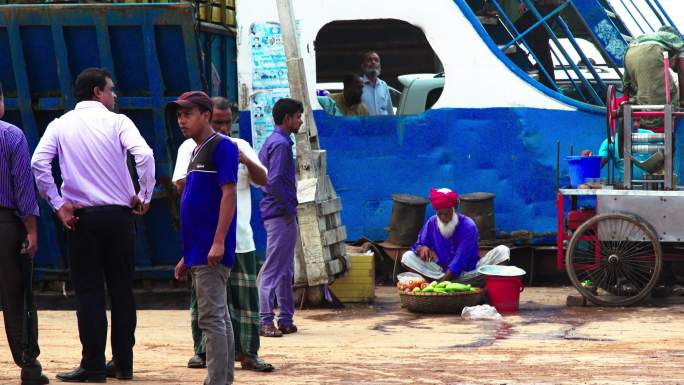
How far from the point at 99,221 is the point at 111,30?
12.3 feet

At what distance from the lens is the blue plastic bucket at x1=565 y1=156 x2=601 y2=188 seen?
12477 millimetres

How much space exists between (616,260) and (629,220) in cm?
38

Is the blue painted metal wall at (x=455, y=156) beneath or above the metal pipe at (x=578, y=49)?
beneath

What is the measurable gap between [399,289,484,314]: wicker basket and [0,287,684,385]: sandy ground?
0.12 metres

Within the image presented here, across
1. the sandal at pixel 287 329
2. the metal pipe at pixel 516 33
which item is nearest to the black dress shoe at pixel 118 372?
the sandal at pixel 287 329

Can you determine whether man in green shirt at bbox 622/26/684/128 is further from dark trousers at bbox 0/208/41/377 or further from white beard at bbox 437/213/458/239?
dark trousers at bbox 0/208/41/377

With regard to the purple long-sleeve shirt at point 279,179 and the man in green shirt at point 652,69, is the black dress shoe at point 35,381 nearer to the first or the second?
the purple long-sleeve shirt at point 279,179

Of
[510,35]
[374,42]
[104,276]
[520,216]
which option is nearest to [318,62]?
[374,42]

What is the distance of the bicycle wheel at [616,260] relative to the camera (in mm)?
12062

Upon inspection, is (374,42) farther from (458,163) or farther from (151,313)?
(151,313)

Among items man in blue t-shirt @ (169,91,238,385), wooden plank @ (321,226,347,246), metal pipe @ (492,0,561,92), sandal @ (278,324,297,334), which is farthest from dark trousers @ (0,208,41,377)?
metal pipe @ (492,0,561,92)

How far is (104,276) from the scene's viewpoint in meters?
8.37

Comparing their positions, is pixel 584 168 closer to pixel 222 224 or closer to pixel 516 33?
pixel 516 33

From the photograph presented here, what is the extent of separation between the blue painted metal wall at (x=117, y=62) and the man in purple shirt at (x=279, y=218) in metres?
1.28
